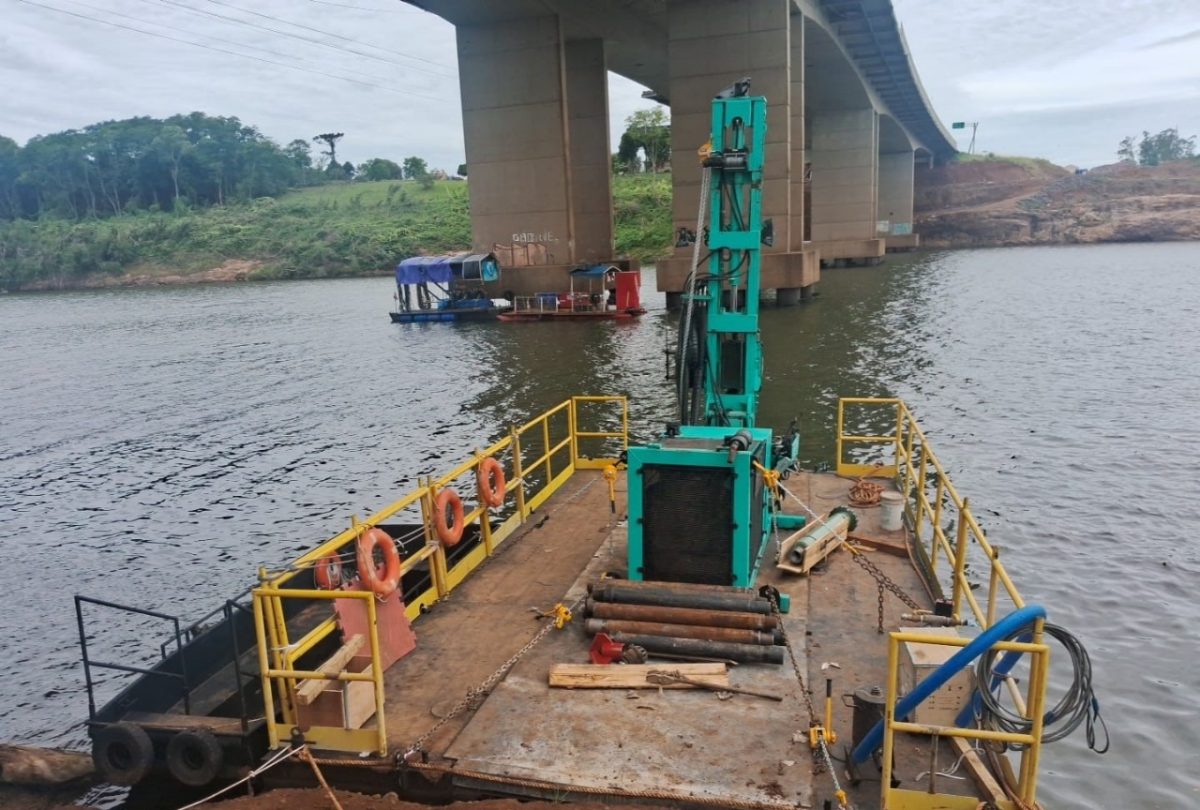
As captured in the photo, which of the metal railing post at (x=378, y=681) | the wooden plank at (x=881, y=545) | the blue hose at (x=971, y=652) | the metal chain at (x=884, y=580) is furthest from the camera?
the wooden plank at (x=881, y=545)

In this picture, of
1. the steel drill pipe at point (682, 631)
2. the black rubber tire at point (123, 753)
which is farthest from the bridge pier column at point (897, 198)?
the black rubber tire at point (123, 753)

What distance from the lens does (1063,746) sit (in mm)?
8852

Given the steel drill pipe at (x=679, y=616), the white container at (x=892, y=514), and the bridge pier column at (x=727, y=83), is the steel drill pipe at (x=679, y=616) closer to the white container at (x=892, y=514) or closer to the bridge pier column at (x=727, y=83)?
the white container at (x=892, y=514)

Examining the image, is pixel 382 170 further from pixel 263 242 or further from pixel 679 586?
pixel 679 586

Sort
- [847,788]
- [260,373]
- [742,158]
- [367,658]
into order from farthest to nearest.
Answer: [260,373]
[742,158]
[367,658]
[847,788]

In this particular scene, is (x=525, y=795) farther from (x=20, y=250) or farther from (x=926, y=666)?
(x=20, y=250)

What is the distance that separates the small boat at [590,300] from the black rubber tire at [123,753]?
38958 mm

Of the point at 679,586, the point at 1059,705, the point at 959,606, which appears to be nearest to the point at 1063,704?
the point at 1059,705

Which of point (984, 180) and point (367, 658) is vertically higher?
point (984, 180)

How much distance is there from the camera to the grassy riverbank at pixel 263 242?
9881cm

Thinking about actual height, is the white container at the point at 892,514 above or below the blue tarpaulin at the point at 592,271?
below

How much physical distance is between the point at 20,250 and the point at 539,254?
307ft

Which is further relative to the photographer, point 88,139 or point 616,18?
point 88,139

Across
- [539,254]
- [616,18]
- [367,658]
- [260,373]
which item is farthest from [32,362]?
[367,658]
